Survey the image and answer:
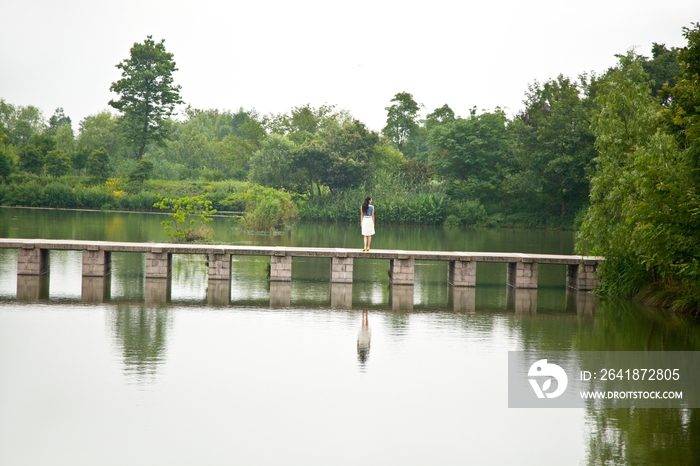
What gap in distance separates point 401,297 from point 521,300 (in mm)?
2504

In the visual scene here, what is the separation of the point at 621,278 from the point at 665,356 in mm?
6056

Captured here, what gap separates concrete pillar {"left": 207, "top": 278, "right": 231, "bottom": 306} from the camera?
15.1m

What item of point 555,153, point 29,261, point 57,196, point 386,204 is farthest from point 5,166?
point 29,261

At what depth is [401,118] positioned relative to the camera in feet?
228

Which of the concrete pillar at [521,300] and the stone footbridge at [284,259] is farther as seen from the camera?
the stone footbridge at [284,259]

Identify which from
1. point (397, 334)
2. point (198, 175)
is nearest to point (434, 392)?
point (397, 334)

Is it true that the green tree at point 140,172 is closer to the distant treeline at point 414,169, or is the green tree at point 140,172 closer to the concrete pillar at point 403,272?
the distant treeline at point 414,169

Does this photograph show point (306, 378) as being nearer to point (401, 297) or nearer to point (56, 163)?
point (401, 297)

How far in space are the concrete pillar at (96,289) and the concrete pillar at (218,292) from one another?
6.36 feet

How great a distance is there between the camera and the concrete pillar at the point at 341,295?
600 inches

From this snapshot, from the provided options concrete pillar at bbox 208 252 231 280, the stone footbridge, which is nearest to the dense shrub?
the stone footbridge

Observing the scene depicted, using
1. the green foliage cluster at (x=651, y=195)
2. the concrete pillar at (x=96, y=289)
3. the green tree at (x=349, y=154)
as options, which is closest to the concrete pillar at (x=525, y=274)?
the green foliage cluster at (x=651, y=195)

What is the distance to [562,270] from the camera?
23.4 m

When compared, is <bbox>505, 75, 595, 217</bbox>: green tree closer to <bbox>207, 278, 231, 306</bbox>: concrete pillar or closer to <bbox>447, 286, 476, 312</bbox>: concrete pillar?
<bbox>447, 286, 476, 312</bbox>: concrete pillar
